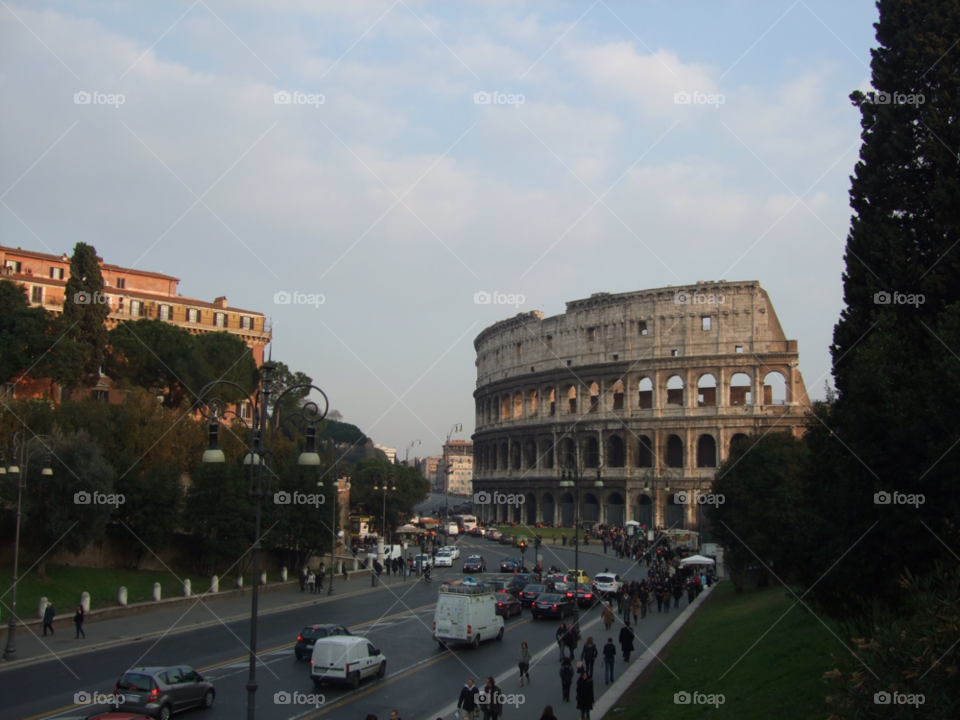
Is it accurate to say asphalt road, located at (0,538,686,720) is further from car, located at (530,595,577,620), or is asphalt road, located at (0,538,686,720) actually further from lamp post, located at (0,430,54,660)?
lamp post, located at (0,430,54,660)

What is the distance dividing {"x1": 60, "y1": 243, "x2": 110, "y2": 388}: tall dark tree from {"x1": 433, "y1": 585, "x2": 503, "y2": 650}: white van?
33.5m

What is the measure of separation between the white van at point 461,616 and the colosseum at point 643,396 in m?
42.7

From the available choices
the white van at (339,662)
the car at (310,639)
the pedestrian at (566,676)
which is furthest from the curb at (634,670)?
the car at (310,639)

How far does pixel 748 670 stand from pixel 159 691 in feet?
37.9

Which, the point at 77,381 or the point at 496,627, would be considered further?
the point at 77,381

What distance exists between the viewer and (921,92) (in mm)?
17531

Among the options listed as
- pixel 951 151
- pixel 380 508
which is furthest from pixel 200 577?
pixel 380 508

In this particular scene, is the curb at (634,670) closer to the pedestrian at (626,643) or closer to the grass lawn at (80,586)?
the pedestrian at (626,643)

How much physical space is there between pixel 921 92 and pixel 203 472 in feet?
102

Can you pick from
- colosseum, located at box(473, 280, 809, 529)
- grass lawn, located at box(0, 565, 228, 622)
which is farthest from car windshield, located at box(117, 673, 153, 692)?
colosseum, located at box(473, 280, 809, 529)

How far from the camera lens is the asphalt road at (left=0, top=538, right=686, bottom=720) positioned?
16.2 metres

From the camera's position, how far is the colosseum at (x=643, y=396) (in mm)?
70812

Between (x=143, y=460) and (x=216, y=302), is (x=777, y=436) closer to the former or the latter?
(x=143, y=460)

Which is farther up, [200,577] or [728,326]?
[728,326]
